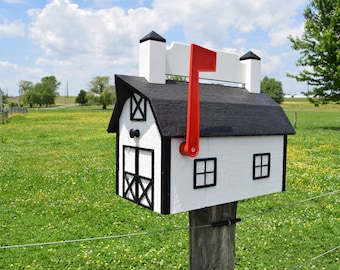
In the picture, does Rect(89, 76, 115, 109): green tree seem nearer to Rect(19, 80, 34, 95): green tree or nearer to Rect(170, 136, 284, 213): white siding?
Rect(19, 80, 34, 95): green tree

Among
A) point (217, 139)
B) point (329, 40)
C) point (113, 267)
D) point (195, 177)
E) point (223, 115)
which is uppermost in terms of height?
point (329, 40)

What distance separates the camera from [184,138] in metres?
3.20

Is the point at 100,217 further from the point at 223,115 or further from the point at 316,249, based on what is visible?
the point at 223,115

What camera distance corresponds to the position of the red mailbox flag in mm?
2996

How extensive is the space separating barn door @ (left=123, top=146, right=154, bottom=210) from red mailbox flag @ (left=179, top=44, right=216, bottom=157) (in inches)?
18.0

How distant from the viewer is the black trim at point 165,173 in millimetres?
3135

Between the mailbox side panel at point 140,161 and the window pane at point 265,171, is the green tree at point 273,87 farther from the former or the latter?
the mailbox side panel at point 140,161

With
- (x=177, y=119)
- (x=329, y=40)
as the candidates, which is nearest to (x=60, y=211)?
(x=177, y=119)

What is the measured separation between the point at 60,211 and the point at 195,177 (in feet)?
22.0

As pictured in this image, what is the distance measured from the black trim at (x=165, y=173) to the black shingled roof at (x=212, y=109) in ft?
0.45

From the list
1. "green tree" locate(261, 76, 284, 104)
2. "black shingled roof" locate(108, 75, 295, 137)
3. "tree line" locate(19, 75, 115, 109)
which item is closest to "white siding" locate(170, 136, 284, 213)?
"black shingled roof" locate(108, 75, 295, 137)

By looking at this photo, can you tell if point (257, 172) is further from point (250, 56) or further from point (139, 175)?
point (250, 56)

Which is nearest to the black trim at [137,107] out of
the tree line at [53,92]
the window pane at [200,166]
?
the window pane at [200,166]

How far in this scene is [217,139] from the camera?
11.4 feet
